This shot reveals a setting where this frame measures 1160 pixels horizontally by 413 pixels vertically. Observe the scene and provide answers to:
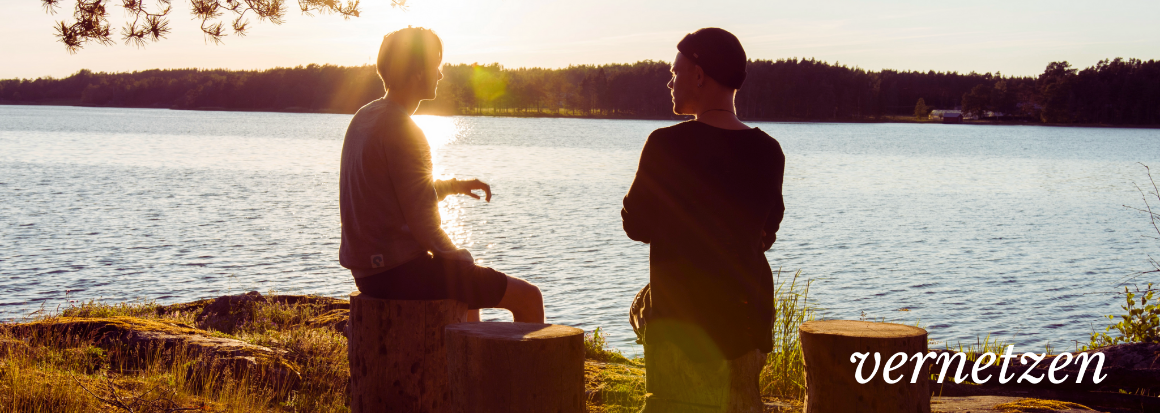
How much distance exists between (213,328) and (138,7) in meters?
3.34

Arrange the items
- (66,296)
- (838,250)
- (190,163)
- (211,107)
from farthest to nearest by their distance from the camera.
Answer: (211,107)
(190,163)
(838,250)
(66,296)

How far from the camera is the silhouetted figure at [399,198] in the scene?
128 inches

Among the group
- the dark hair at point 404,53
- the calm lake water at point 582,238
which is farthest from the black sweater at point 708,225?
the calm lake water at point 582,238


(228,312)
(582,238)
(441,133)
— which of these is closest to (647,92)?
(441,133)

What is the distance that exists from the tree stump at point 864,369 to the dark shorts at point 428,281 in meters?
1.40

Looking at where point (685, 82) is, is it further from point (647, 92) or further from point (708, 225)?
point (647, 92)

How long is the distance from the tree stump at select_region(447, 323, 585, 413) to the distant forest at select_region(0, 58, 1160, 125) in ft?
384

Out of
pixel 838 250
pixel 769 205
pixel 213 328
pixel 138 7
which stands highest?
pixel 138 7

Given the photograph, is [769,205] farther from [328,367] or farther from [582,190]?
[582,190]

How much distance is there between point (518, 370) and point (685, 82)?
1145mm

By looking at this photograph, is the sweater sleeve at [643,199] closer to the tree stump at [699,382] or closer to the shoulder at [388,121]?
the tree stump at [699,382]

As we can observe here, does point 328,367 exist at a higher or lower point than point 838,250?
higher

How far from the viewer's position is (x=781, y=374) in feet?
19.1

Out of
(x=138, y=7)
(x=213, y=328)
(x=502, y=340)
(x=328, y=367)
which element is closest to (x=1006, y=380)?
(x=502, y=340)
